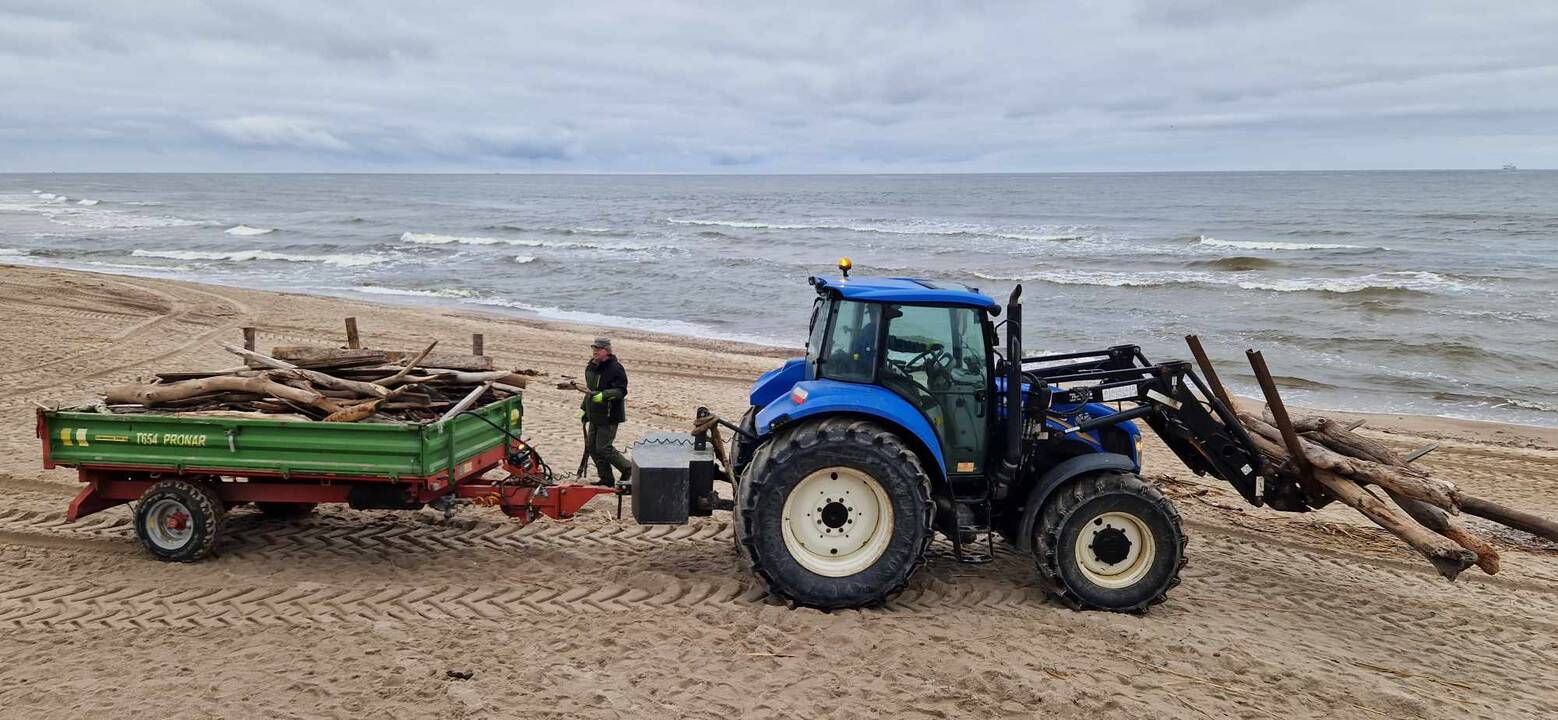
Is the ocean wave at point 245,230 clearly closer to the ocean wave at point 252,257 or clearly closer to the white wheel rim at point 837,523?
the ocean wave at point 252,257

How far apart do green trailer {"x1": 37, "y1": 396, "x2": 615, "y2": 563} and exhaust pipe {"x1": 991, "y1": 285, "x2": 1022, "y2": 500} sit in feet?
8.31

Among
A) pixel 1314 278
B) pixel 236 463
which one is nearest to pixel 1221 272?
Answer: pixel 1314 278

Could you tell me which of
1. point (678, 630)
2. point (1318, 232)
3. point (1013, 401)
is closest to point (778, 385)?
point (1013, 401)

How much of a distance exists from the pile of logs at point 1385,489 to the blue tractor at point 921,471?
282mm

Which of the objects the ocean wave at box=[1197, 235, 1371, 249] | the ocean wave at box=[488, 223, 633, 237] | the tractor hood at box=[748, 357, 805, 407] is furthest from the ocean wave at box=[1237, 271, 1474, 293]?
the ocean wave at box=[488, 223, 633, 237]

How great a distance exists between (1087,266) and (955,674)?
102 ft

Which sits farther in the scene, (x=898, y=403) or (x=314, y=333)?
(x=314, y=333)

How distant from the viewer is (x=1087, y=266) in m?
34.3

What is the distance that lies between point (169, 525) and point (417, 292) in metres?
21.8

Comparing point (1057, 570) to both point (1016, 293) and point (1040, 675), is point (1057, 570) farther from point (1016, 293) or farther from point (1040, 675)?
point (1016, 293)

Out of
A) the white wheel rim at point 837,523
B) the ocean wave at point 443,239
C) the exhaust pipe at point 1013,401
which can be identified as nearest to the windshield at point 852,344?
the white wheel rim at point 837,523

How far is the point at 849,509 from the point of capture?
576 cm

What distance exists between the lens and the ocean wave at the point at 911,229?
47844mm

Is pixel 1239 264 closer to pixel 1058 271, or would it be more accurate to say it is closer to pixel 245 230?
pixel 1058 271
